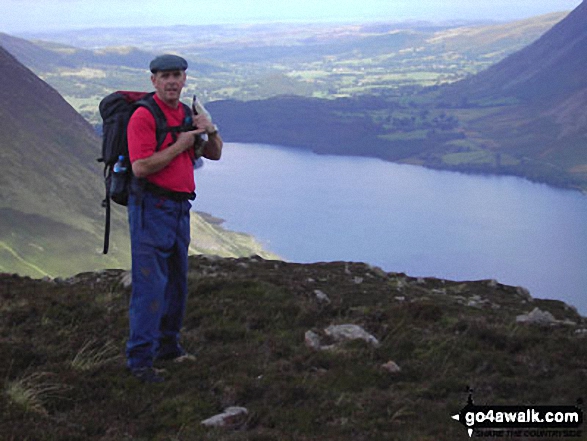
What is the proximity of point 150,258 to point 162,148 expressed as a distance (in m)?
1.33

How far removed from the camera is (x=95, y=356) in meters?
8.63

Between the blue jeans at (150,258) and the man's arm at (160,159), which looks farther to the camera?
the blue jeans at (150,258)

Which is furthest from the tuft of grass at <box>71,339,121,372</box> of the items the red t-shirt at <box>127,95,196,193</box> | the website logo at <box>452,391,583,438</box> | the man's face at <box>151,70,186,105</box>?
the website logo at <box>452,391,583,438</box>

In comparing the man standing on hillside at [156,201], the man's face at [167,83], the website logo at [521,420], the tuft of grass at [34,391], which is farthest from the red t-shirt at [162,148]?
the website logo at [521,420]

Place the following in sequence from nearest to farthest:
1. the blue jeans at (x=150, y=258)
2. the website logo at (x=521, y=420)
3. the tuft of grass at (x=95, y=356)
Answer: the website logo at (x=521, y=420) < the blue jeans at (x=150, y=258) < the tuft of grass at (x=95, y=356)

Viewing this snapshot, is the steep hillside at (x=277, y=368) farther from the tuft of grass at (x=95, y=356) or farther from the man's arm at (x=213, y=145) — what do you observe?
the man's arm at (x=213, y=145)

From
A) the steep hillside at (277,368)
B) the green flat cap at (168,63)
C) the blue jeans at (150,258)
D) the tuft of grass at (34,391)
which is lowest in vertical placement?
the steep hillside at (277,368)

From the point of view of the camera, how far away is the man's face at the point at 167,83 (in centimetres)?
816

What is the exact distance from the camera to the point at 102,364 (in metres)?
8.63

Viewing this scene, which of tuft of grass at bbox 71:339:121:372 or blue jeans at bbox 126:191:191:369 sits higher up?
blue jeans at bbox 126:191:191:369

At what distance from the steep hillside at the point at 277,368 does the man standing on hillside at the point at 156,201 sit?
1.94ft

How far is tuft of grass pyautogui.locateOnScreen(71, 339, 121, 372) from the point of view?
8508mm

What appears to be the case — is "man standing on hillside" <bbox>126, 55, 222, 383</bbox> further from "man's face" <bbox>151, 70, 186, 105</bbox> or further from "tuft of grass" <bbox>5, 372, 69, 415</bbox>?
"tuft of grass" <bbox>5, 372, 69, 415</bbox>

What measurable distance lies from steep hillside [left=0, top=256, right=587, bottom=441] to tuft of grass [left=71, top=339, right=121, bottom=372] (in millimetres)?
22
